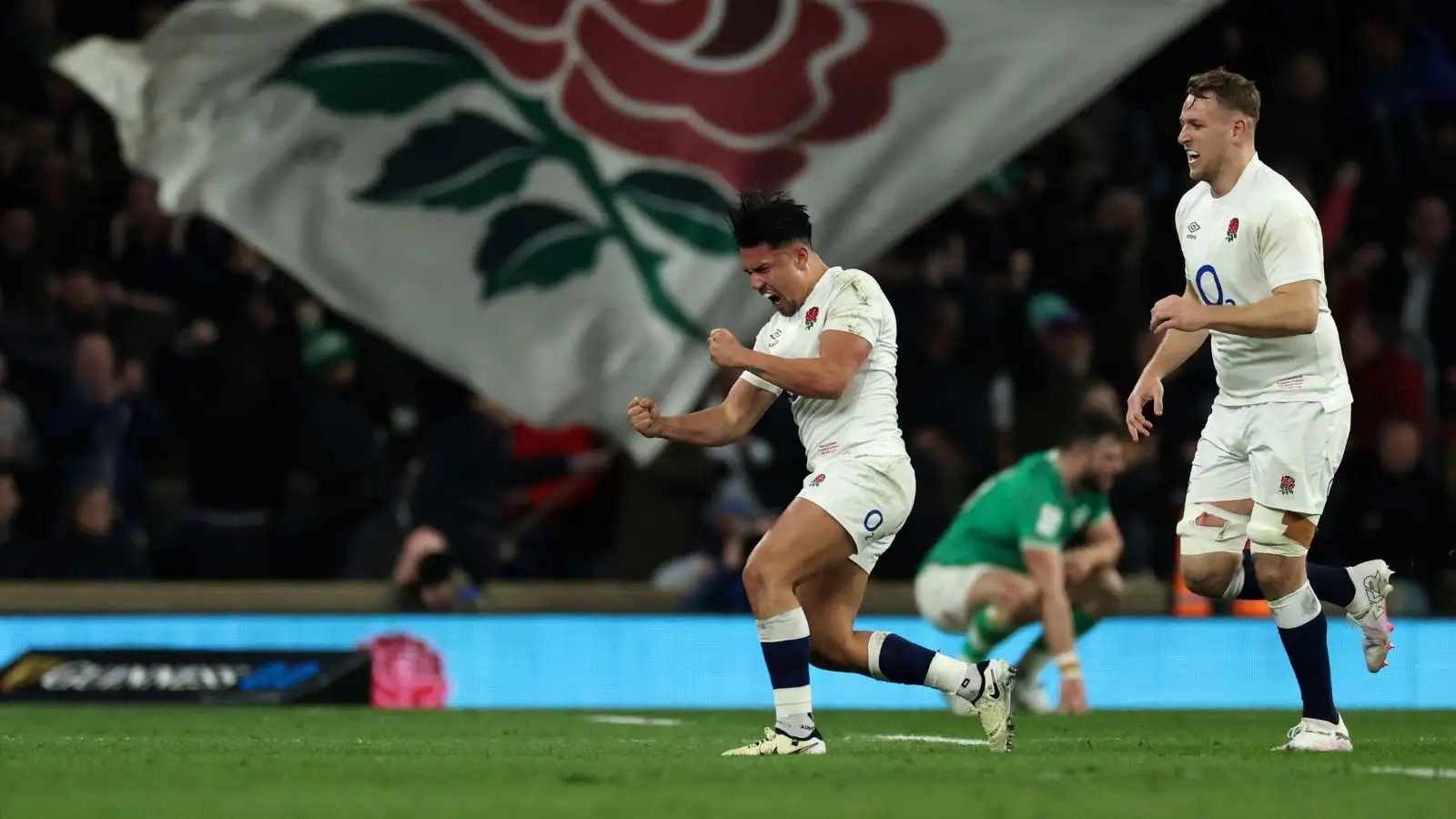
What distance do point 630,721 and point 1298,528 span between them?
4.39 metres

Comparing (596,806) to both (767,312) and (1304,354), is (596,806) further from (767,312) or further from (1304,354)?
(767,312)

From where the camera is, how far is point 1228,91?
318 inches

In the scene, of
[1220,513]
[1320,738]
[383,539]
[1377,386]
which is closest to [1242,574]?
[1220,513]

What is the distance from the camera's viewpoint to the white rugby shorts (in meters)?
7.97

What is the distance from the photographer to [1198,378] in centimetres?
1508

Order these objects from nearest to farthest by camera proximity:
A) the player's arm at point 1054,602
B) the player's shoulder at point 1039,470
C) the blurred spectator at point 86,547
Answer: the player's arm at point 1054,602 → the player's shoulder at point 1039,470 → the blurred spectator at point 86,547

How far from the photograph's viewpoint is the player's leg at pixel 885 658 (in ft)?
26.0

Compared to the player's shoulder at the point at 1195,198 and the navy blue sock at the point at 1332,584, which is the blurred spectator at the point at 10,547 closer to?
the player's shoulder at the point at 1195,198

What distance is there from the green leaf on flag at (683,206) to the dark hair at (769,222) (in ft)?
23.1

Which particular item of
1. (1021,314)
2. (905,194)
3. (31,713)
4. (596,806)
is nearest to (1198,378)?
(1021,314)

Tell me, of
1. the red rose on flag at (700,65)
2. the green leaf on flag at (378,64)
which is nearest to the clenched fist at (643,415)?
the red rose on flag at (700,65)

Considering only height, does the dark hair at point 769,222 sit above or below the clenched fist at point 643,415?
above

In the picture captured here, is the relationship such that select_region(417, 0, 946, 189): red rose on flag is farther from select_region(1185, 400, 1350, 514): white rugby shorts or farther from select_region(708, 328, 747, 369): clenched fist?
select_region(708, 328, 747, 369): clenched fist

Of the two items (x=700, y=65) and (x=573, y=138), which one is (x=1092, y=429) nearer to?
(x=700, y=65)
